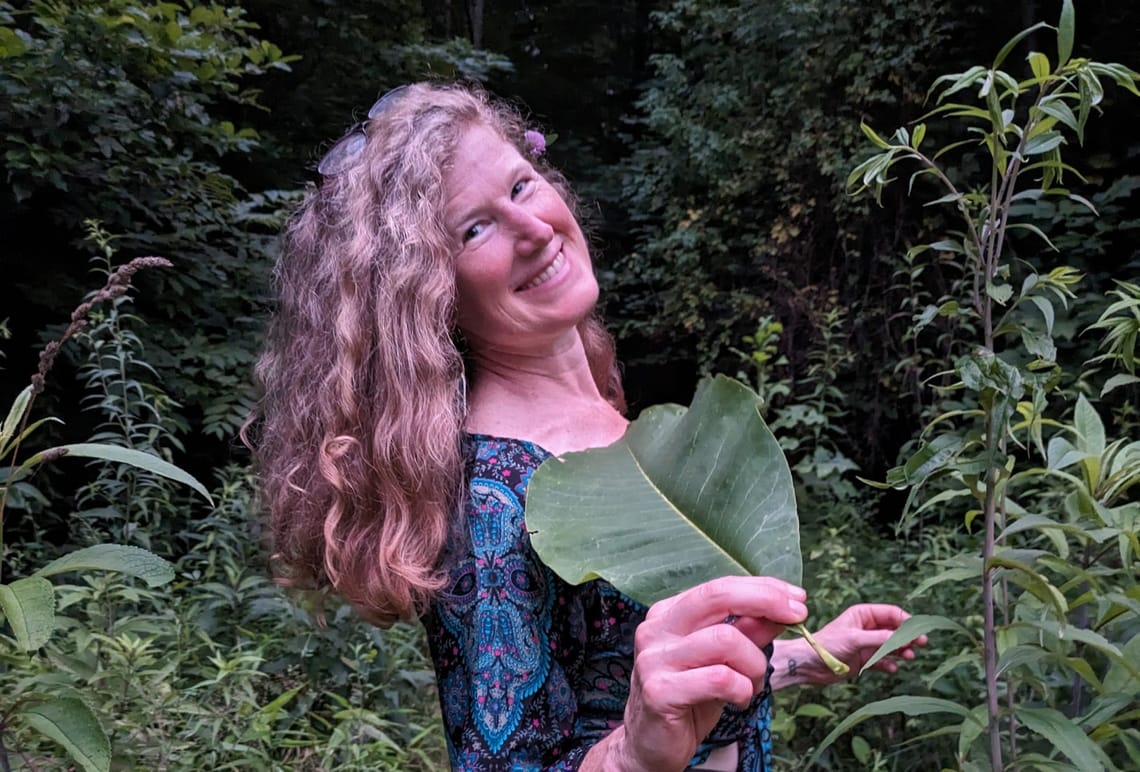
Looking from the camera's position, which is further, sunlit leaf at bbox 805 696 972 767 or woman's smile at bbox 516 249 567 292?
woman's smile at bbox 516 249 567 292

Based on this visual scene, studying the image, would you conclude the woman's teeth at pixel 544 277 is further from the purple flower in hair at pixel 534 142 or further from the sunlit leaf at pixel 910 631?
the sunlit leaf at pixel 910 631

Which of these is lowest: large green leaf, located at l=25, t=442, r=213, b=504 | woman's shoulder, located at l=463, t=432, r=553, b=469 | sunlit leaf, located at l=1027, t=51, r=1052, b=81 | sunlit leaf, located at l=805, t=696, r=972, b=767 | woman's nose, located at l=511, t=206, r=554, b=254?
sunlit leaf, located at l=805, t=696, r=972, b=767

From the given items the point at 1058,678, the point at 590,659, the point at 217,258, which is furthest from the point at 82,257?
the point at 1058,678

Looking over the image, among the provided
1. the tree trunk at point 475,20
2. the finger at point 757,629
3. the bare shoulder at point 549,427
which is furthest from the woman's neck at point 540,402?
the tree trunk at point 475,20

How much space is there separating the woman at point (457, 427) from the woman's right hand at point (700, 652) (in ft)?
0.30

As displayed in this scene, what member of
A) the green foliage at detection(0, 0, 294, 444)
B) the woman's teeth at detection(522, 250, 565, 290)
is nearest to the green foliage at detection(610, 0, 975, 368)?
the green foliage at detection(0, 0, 294, 444)

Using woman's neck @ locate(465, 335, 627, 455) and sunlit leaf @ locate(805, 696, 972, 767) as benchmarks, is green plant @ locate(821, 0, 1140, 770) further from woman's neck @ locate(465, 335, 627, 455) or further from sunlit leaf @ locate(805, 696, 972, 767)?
woman's neck @ locate(465, 335, 627, 455)

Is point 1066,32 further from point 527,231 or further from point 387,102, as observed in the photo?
point 387,102

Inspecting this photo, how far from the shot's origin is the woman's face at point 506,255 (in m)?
0.91

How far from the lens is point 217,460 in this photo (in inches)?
124

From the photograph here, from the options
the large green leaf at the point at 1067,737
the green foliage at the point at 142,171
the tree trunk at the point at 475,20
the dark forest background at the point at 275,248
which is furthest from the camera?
the tree trunk at the point at 475,20

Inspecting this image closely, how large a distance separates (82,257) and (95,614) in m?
1.89

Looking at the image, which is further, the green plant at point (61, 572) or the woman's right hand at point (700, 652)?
the green plant at point (61, 572)

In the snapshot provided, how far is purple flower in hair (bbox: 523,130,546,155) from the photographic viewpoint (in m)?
1.17
